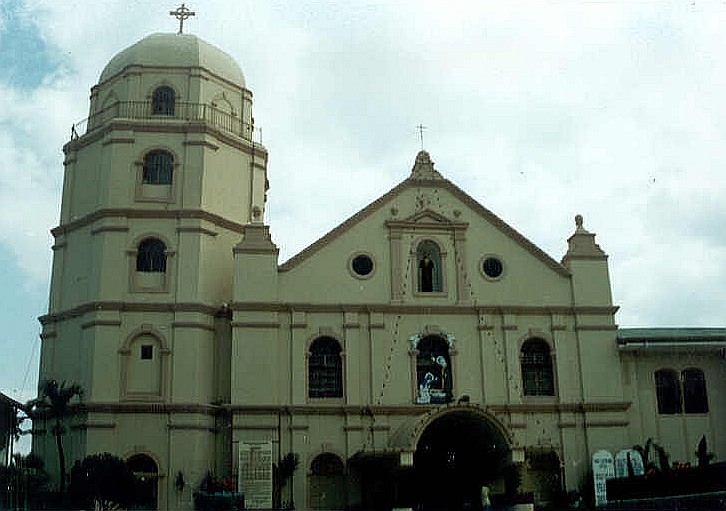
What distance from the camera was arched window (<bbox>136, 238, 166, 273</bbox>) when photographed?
36594mm

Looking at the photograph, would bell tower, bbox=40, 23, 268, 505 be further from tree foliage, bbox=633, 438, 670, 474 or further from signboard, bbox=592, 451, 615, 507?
tree foliage, bbox=633, 438, 670, 474

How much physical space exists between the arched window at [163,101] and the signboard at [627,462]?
2114 cm

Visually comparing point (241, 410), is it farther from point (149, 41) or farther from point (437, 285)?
point (149, 41)

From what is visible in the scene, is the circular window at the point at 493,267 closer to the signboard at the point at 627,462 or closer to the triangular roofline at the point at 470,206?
the triangular roofline at the point at 470,206

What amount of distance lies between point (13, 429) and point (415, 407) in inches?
542

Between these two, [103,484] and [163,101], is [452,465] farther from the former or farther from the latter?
[163,101]

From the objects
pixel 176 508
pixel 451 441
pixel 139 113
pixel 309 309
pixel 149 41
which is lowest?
pixel 176 508

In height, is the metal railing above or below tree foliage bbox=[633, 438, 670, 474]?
above

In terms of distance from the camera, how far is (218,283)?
37.1 metres

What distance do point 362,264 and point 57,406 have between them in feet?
39.0

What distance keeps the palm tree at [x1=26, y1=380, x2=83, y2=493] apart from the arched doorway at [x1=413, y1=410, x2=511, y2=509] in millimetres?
12084

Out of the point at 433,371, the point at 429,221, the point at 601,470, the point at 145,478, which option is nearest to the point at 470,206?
the point at 429,221

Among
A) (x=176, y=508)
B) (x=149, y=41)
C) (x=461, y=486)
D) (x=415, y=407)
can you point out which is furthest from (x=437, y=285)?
(x=149, y=41)

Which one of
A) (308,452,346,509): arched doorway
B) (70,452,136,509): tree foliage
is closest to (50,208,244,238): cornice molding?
(70,452,136,509): tree foliage
